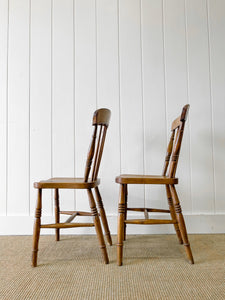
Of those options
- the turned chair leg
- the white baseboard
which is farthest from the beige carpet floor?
the white baseboard

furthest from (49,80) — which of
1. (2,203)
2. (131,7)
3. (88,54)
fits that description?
(2,203)

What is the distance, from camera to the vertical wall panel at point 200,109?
1933 mm

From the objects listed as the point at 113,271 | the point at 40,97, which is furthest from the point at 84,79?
the point at 113,271

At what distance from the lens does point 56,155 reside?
1.96 metres

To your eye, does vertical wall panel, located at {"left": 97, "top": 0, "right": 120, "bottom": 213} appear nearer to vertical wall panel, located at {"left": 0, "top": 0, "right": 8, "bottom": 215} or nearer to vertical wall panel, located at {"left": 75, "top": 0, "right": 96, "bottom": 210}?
vertical wall panel, located at {"left": 75, "top": 0, "right": 96, "bottom": 210}

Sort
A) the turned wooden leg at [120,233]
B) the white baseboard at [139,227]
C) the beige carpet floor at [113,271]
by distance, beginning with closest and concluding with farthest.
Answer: the beige carpet floor at [113,271] < the turned wooden leg at [120,233] < the white baseboard at [139,227]

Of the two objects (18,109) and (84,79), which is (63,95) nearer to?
(84,79)

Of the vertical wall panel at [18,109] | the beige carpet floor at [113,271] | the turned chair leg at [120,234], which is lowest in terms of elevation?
the beige carpet floor at [113,271]

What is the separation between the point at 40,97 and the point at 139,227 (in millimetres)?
1257

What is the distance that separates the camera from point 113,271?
4.04ft

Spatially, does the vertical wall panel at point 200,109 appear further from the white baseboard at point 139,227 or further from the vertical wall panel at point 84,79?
the vertical wall panel at point 84,79

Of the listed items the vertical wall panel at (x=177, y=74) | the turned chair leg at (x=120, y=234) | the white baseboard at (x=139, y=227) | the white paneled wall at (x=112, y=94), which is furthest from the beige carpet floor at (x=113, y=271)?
the vertical wall panel at (x=177, y=74)

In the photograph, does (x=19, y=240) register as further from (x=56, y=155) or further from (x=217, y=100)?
(x=217, y=100)

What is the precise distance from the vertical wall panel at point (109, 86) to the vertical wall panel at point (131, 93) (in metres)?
0.05
